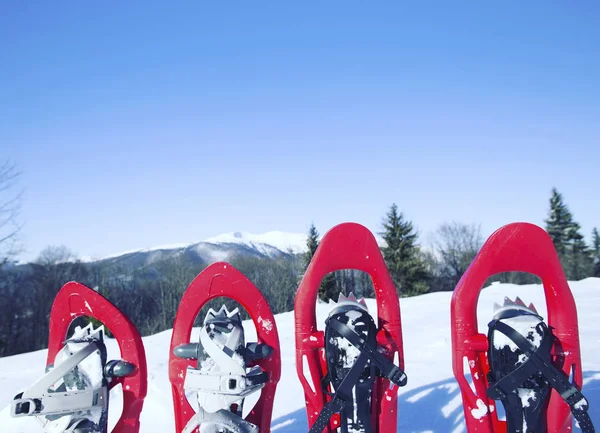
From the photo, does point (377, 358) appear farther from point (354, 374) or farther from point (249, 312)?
point (249, 312)

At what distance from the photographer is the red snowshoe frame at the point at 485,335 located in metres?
2.70

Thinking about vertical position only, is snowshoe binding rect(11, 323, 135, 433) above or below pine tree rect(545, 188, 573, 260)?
below

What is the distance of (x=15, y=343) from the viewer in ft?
106

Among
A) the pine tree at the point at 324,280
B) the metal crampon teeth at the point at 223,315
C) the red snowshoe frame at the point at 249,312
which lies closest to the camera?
the metal crampon teeth at the point at 223,315

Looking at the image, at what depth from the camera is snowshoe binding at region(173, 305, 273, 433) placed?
2.61 m

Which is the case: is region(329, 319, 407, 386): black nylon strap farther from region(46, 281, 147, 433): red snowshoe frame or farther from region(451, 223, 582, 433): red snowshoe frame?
region(46, 281, 147, 433): red snowshoe frame

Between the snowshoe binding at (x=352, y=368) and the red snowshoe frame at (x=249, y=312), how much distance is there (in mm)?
430

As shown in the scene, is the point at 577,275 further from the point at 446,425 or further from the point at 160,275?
the point at 160,275

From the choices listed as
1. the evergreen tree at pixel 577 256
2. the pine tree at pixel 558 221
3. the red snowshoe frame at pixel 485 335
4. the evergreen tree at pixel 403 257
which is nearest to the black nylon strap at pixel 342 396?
the red snowshoe frame at pixel 485 335

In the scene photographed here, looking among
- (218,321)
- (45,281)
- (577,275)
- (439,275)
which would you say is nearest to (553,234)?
(577,275)

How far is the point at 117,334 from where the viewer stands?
3.00 m

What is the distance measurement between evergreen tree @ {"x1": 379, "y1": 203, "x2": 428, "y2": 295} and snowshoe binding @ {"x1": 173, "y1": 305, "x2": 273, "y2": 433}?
27863 mm

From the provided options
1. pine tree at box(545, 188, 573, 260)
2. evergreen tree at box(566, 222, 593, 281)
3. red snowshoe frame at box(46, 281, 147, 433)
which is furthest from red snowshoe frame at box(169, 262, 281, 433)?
pine tree at box(545, 188, 573, 260)

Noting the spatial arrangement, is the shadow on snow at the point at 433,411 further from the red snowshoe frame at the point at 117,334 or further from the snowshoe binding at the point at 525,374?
the red snowshoe frame at the point at 117,334
